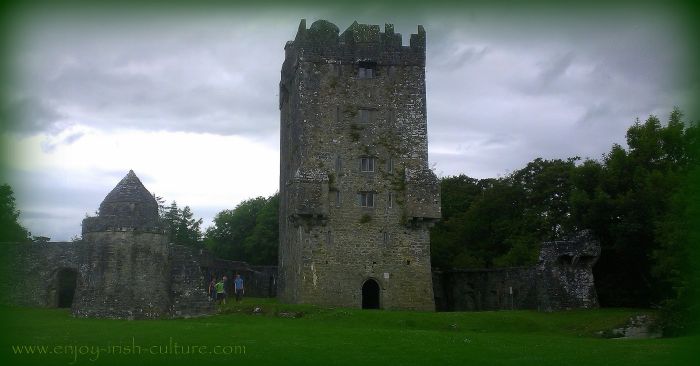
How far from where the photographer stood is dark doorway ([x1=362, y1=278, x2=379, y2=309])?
1736 inches

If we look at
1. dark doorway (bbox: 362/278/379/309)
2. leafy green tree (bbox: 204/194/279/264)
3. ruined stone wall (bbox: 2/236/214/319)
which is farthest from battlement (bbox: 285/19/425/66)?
leafy green tree (bbox: 204/194/279/264)

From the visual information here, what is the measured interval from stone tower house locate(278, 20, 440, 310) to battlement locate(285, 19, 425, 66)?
0.06m

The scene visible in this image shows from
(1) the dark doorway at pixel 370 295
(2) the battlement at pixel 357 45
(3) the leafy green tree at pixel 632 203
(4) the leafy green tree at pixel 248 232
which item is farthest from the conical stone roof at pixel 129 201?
(4) the leafy green tree at pixel 248 232

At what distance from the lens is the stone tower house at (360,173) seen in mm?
42594

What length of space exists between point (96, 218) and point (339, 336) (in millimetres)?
15446

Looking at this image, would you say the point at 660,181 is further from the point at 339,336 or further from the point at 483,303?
the point at 339,336

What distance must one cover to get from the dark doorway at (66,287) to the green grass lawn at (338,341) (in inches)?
280

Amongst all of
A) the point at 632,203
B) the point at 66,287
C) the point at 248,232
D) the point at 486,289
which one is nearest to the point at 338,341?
the point at 632,203

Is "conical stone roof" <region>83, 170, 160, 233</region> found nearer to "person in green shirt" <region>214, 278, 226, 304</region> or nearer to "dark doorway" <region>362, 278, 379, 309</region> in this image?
"person in green shirt" <region>214, 278, 226, 304</region>

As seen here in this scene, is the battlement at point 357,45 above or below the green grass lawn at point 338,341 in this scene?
above

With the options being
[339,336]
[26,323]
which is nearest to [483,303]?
[339,336]

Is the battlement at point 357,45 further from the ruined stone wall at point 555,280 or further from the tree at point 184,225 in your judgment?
the tree at point 184,225

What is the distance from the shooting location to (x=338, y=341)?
23734mm

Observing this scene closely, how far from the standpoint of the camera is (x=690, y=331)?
29984 millimetres
